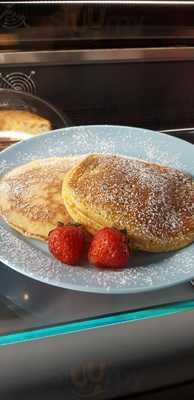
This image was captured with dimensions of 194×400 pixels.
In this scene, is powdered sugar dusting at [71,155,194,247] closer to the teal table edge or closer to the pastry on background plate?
the teal table edge

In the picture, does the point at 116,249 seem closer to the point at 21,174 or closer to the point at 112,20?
the point at 21,174

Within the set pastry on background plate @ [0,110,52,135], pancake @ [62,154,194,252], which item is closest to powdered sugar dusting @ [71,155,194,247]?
pancake @ [62,154,194,252]

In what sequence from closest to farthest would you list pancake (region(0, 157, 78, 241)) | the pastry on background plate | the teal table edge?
the teal table edge < pancake (region(0, 157, 78, 241)) < the pastry on background plate

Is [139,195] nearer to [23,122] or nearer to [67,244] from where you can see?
[67,244]

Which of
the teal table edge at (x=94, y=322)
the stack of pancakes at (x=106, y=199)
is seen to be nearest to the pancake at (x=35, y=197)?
the stack of pancakes at (x=106, y=199)

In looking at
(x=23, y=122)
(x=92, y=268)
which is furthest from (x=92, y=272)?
(x=23, y=122)

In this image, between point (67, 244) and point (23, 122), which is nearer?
point (67, 244)

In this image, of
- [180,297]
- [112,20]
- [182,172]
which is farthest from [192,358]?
[112,20]

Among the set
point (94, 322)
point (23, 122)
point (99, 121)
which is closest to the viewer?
point (94, 322)
